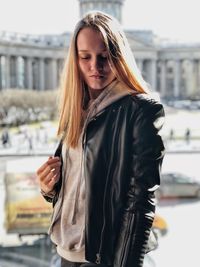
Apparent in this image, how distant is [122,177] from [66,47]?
6141 cm

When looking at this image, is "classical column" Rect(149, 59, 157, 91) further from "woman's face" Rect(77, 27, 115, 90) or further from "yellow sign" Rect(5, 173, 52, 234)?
"woman's face" Rect(77, 27, 115, 90)

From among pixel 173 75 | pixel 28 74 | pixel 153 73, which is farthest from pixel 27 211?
pixel 173 75

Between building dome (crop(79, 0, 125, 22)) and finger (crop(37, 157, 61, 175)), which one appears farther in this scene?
building dome (crop(79, 0, 125, 22))

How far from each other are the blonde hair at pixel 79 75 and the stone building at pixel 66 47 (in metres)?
60.8

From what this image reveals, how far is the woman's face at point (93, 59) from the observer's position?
214 cm

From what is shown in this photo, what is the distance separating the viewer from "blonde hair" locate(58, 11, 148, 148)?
2.12m

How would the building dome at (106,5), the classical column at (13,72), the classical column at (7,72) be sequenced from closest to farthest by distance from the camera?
the classical column at (7,72) < the classical column at (13,72) < the building dome at (106,5)

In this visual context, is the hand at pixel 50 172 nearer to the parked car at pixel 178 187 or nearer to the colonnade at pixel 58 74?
the parked car at pixel 178 187

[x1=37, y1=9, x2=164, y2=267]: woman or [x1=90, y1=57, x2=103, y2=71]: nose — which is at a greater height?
[x1=90, y1=57, x2=103, y2=71]: nose

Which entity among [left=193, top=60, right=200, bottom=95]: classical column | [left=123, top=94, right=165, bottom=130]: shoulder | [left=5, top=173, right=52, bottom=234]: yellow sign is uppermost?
[left=123, top=94, right=165, bottom=130]: shoulder

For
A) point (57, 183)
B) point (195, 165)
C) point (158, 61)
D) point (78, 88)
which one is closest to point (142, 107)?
point (78, 88)

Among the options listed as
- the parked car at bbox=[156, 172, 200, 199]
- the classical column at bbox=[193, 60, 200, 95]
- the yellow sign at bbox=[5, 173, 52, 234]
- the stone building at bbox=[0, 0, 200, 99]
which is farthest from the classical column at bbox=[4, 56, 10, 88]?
the yellow sign at bbox=[5, 173, 52, 234]

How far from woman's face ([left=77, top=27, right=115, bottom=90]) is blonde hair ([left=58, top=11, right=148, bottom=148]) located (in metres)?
0.03

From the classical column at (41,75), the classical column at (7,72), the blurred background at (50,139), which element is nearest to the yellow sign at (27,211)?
the blurred background at (50,139)
